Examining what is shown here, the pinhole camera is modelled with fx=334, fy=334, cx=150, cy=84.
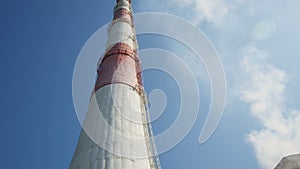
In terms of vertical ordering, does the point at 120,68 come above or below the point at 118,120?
above

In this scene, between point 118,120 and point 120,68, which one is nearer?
point 118,120

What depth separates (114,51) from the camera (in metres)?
22.4

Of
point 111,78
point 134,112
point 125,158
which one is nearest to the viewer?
point 125,158

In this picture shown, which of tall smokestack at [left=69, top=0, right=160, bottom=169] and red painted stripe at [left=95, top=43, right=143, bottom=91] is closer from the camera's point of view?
tall smokestack at [left=69, top=0, right=160, bottom=169]

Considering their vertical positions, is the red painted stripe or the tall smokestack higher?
the red painted stripe

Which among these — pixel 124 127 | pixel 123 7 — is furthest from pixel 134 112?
pixel 123 7

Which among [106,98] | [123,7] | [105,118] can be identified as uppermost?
[123,7]

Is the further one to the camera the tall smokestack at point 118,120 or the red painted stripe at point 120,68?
the red painted stripe at point 120,68

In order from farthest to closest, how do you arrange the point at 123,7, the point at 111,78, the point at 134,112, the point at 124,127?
the point at 123,7
the point at 111,78
the point at 134,112
the point at 124,127

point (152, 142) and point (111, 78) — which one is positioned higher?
point (111, 78)

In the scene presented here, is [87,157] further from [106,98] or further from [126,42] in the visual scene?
[126,42]

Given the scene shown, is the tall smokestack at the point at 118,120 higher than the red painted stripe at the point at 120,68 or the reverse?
the reverse

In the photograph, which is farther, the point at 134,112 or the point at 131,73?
the point at 131,73

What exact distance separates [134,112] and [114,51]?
6.00 m
